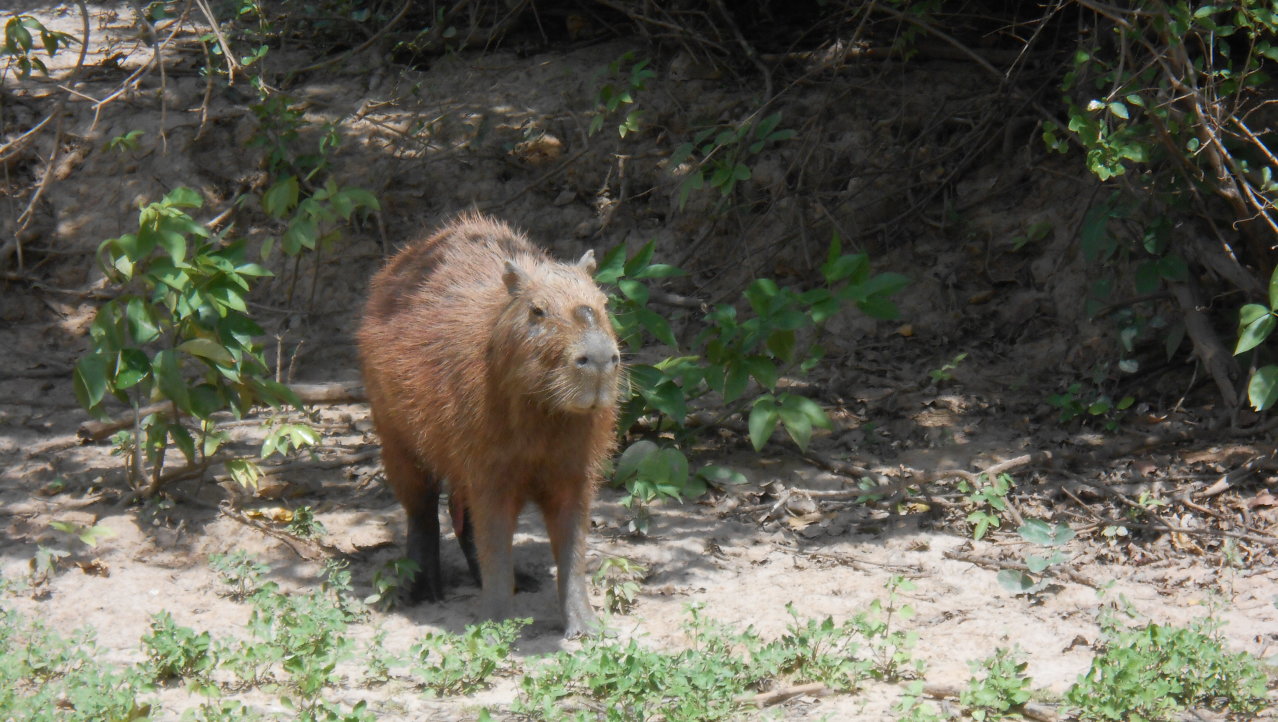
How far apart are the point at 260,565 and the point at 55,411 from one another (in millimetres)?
2530

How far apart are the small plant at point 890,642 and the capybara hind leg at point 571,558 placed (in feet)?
3.29

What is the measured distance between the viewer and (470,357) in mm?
4562

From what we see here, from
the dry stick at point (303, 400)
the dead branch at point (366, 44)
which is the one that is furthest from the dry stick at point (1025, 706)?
the dead branch at point (366, 44)

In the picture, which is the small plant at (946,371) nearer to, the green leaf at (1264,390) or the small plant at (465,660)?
the green leaf at (1264,390)

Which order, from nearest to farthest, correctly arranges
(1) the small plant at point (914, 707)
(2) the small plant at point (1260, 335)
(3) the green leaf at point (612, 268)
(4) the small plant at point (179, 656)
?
(1) the small plant at point (914, 707), (4) the small plant at point (179, 656), (2) the small plant at point (1260, 335), (3) the green leaf at point (612, 268)

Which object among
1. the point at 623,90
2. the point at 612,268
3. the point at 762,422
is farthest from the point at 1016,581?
the point at 623,90

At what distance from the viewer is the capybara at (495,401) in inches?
166

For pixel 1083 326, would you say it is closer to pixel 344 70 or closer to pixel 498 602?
pixel 498 602

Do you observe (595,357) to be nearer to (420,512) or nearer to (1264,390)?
(420,512)

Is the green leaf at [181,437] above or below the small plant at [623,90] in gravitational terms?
below

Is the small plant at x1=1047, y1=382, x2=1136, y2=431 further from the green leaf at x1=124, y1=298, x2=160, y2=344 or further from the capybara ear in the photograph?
the green leaf at x1=124, y1=298, x2=160, y2=344

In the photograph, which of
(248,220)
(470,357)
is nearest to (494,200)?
(248,220)

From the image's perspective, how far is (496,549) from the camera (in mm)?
4516

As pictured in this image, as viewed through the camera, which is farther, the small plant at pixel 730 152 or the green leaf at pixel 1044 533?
the small plant at pixel 730 152
